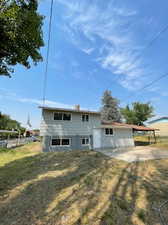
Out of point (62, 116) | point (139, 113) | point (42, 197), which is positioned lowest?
point (42, 197)

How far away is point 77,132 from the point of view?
47.0 feet

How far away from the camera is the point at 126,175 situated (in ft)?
19.4

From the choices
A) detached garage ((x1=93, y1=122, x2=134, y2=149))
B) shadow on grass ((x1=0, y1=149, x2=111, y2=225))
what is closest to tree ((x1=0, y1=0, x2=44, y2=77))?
shadow on grass ((x1=0, y1=149, x2=111, y2=225))

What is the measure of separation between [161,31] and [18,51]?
371 inches

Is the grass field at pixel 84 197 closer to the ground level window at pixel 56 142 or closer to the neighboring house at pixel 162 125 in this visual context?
the ground level window at pixel 56 142

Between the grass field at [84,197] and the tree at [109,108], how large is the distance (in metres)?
27.3

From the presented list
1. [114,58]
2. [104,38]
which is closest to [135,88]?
[114,58]

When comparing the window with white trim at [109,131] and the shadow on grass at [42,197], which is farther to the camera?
the window with white trim at [109,131]

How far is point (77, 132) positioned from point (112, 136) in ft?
16.4

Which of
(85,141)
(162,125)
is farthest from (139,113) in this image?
(85,141)

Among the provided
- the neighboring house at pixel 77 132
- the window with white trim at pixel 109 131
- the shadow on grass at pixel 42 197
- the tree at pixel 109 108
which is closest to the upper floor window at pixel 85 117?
the neighboring house at pixel 77 132

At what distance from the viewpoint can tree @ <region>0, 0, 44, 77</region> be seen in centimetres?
585

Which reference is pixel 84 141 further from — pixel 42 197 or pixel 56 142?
pixel 42 197

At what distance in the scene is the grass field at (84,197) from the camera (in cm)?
305
